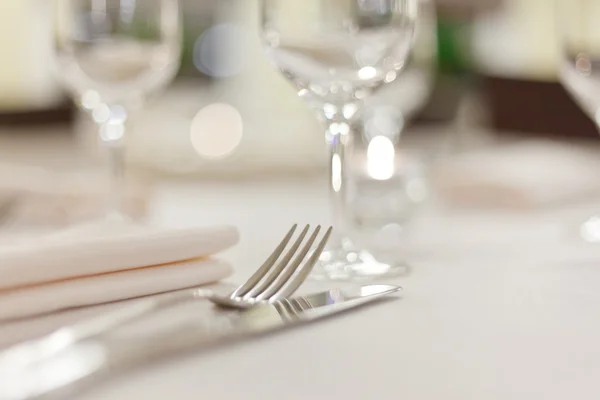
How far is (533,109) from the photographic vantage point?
220cm

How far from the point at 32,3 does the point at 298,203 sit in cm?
340

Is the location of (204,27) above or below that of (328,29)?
above

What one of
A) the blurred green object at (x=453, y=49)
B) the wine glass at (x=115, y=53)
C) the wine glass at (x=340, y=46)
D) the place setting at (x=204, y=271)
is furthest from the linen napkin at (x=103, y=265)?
the blurred green object at (x=453, y=49)

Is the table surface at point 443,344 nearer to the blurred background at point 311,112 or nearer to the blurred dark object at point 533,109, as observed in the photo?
the blurred background at point 311,112

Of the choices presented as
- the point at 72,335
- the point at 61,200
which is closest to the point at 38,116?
the point at 61,200

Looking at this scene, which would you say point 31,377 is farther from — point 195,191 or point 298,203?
point 195,191

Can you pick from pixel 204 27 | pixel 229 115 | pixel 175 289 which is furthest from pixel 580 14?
pixel 204 27

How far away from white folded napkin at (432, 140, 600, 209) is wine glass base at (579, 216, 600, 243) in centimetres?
13

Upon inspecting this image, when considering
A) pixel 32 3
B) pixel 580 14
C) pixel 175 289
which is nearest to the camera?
pixel 175 289

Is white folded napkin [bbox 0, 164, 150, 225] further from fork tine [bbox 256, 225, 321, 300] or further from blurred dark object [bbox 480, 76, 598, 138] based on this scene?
blurred dark object [bbox 480, 76, 598, 138]

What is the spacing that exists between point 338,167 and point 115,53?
1.12 ft

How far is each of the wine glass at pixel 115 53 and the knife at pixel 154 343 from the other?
1.32 ft

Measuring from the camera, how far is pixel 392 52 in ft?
2.18

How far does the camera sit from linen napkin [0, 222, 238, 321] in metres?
0.51
